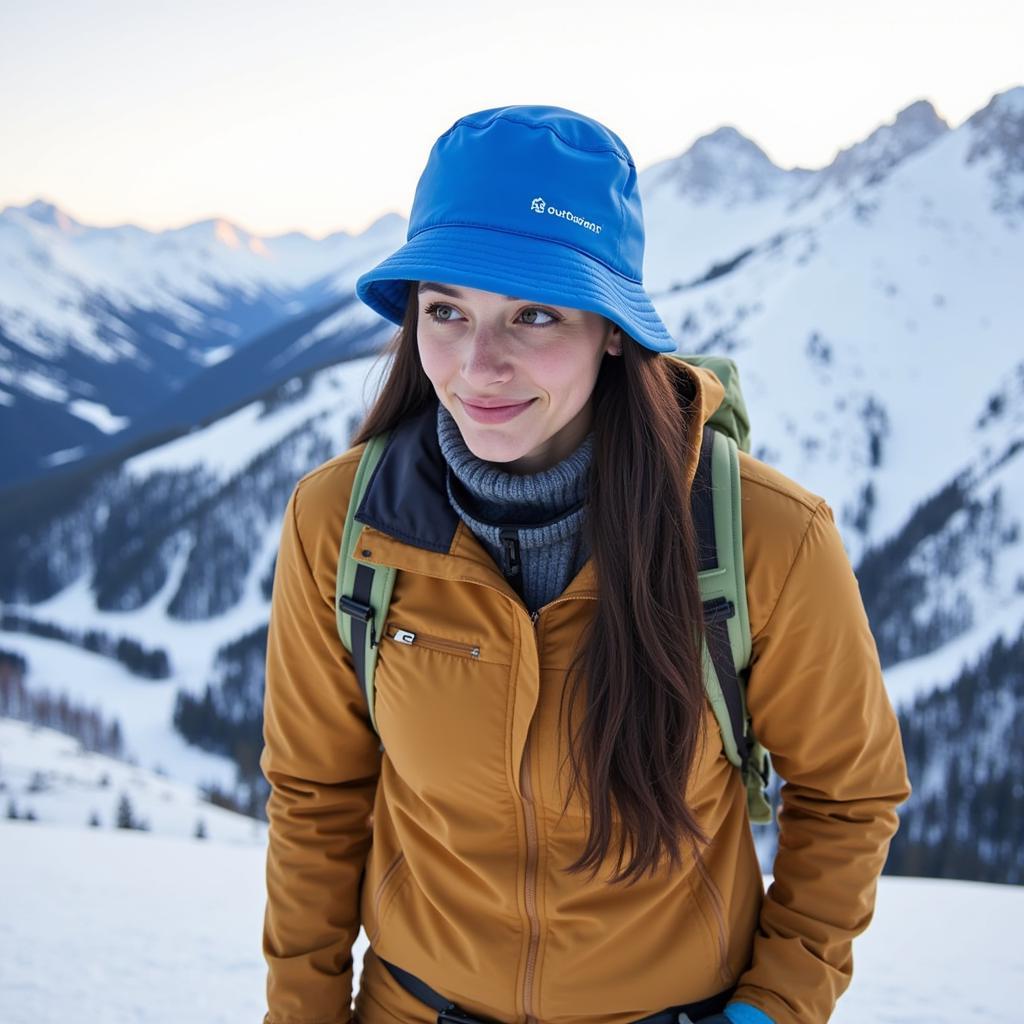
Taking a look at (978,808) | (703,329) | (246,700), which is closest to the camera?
(978,808)

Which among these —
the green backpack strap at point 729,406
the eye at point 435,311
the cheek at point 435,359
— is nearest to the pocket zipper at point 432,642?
the cheek at point 435,359

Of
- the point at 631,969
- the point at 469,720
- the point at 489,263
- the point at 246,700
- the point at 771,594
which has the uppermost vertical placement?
the point at 489,263

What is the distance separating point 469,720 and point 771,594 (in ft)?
2.58

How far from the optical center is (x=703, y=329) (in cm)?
14550

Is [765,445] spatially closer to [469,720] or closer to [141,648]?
[141,648]

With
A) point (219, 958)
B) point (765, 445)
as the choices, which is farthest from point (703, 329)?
point (219, 958)

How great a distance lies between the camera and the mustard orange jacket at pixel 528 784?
2223 millimetres

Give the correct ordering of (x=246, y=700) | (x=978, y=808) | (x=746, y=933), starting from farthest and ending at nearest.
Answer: (x=246, y=700) < (x=978, y=808) < (x=746, y=933)

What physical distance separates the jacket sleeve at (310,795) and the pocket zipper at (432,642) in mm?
208

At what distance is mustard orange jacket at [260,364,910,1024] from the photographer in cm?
222

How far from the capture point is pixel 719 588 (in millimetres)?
2174

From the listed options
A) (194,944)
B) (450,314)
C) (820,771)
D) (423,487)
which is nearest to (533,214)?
(450,314)

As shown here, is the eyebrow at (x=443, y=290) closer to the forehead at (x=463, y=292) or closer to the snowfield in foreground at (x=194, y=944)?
the forehead at (x=463, y=292)

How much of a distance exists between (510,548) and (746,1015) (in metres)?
1.34
